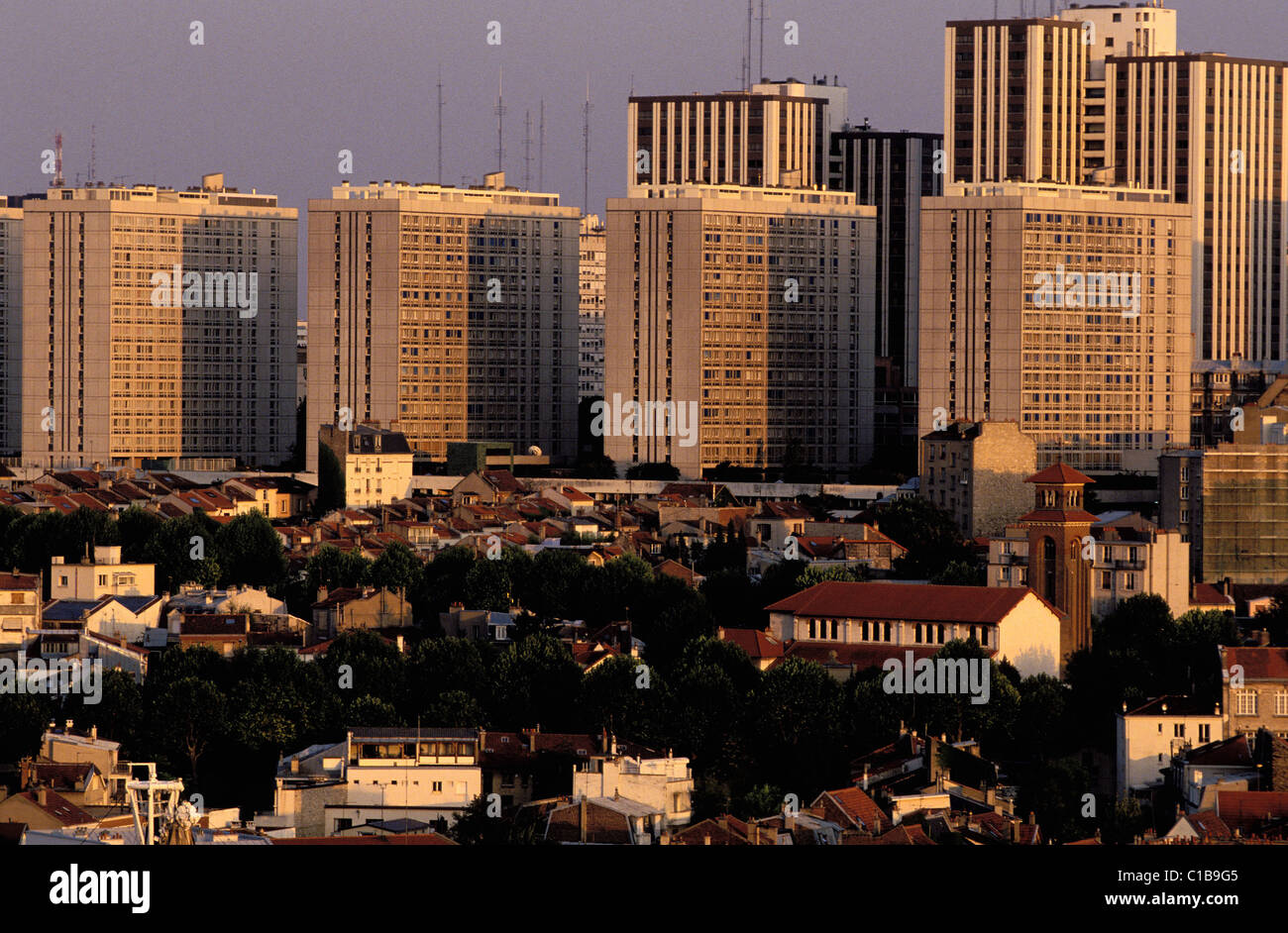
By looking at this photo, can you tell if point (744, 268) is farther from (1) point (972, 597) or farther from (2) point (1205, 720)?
(2) point (1205, 720)

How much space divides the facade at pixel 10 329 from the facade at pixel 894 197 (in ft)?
158

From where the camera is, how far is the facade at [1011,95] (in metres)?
129

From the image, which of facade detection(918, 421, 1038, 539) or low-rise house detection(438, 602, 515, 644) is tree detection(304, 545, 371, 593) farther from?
facade detection(918, 421, 1038, 539)

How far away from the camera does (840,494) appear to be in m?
101

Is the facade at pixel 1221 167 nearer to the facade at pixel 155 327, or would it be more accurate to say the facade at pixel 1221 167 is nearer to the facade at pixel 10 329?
the facade at pixel 155 327

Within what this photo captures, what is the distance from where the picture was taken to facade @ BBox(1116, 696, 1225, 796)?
142 feet

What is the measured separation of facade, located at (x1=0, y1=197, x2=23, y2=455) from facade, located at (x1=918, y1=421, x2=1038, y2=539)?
2511 inches

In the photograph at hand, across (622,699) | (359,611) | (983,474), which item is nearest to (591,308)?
(983,474)

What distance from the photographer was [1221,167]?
134 m

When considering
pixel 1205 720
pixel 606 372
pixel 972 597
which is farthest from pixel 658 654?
pixel 606 372

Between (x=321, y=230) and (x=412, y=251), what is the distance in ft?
15.2

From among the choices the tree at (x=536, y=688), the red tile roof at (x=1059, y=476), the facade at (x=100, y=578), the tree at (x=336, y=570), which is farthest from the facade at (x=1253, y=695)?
the facade at (x=100, y=578)

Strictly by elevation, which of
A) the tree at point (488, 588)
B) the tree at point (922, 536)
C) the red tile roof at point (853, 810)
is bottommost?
the red tile roof at point (853, 810)

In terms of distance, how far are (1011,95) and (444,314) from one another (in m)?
34.0
